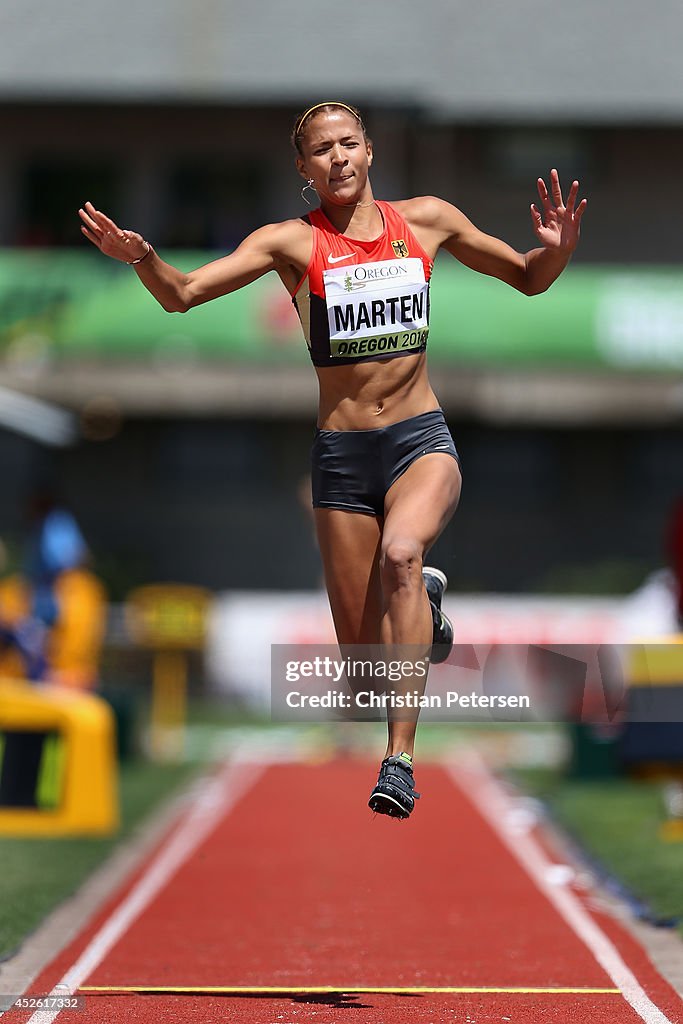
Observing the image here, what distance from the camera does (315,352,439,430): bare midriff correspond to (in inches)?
248

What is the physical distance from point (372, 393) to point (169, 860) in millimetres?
5469

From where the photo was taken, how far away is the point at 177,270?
5883 millimetres

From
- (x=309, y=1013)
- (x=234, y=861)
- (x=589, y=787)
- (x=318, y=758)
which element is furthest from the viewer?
(x=318, y=758)

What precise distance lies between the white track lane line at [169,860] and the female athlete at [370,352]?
5.95 ft

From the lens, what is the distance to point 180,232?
82.8 ft

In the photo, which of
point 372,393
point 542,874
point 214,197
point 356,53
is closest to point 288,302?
point 214,197

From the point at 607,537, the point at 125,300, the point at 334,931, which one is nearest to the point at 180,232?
the point at 125,300

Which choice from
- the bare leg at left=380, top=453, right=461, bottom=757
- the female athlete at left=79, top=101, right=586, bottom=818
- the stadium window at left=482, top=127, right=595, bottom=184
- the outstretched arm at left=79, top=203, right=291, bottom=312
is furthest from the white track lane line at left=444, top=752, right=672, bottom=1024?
the stadium window at left=482, top=127, right=595, bottom=184

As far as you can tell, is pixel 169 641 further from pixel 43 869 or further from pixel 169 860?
pixel 43 869

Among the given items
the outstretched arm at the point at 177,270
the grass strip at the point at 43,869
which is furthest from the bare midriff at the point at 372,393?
the grass strip at the point at 43,869

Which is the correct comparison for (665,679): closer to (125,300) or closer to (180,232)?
(125,300)

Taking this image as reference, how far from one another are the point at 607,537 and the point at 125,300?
7.84 m

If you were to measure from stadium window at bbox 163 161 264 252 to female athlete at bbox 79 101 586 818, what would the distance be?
1911cm

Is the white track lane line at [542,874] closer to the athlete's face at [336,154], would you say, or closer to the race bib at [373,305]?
the race bib at [373,305]
